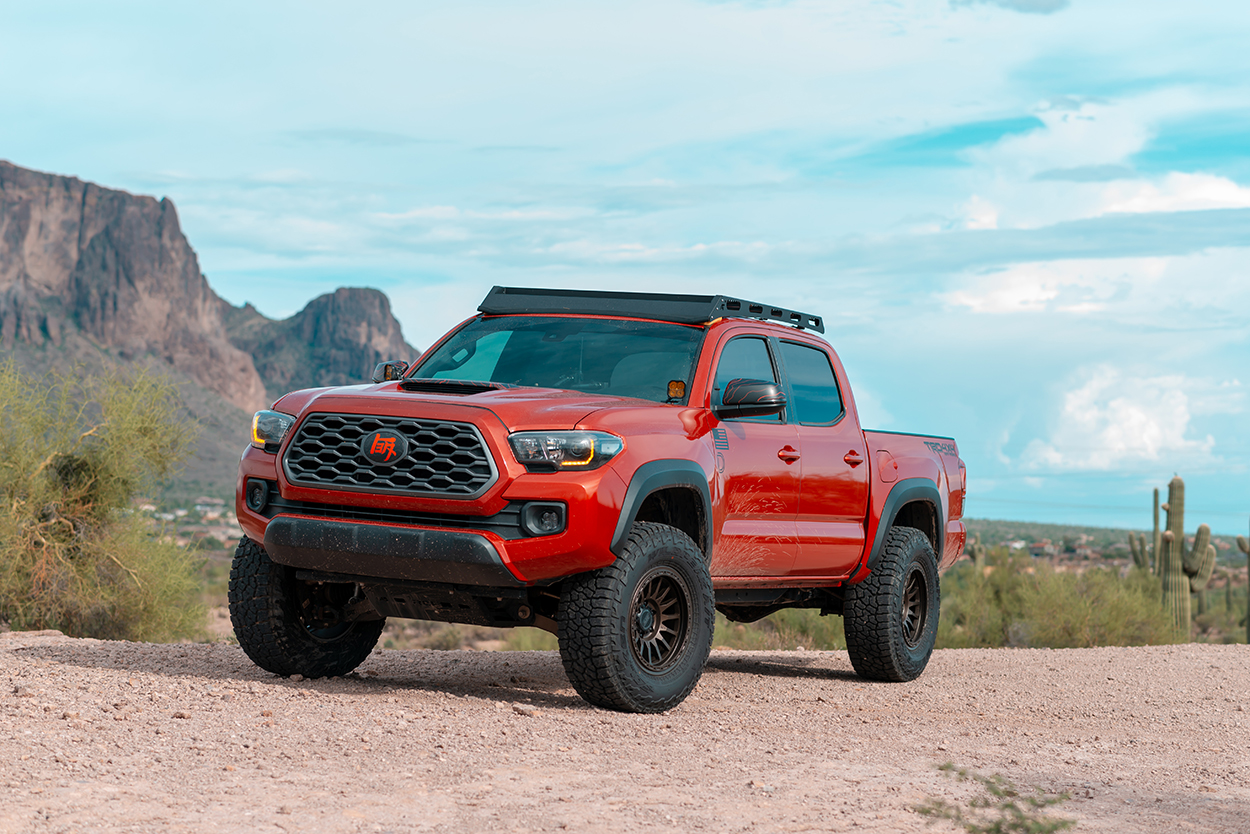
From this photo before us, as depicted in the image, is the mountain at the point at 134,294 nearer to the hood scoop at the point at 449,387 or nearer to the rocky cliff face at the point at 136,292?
the rocky cliff face at the point at 136,292

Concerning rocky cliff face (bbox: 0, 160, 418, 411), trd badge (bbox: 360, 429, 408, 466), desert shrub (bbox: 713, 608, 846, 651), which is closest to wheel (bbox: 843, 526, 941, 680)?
trd badge (bbox: 360, 429, 408, 466)

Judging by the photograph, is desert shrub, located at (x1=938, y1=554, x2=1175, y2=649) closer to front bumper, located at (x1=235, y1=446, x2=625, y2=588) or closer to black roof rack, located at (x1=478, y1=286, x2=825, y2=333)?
black roof rack, located at (x1=478, y1=286, x2=825, y2=333)

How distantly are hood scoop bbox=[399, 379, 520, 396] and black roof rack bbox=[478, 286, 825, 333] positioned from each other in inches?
45.7

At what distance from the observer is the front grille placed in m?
6.64

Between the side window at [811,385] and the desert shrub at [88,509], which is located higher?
the side window at [811,385]

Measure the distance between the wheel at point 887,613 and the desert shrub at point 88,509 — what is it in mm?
14375

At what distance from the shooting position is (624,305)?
834 centimetres

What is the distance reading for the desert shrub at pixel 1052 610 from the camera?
2375 centimetres

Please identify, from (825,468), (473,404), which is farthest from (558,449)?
(825,468)

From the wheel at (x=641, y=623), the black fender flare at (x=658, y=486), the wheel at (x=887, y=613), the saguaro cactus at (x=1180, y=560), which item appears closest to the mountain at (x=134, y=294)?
the saguaro cactus at (x=1180, y=560)

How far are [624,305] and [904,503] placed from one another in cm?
292

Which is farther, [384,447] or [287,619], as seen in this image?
[287,619]

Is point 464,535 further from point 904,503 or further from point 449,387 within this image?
point 904,503

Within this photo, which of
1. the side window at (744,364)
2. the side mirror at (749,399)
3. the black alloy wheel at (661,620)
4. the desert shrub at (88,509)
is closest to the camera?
the black alloy wheel at (661,620)
